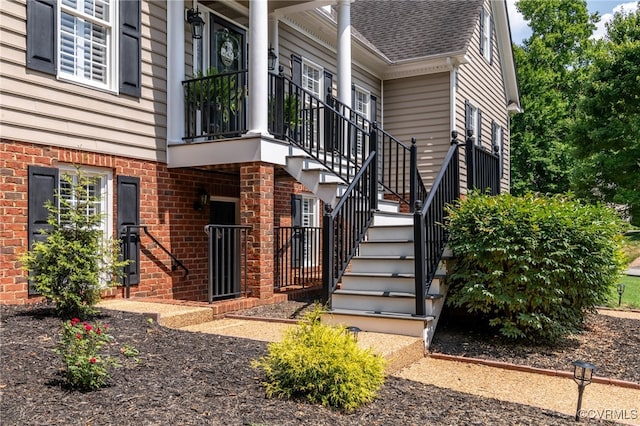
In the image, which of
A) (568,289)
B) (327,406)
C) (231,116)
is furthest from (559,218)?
(231,116)

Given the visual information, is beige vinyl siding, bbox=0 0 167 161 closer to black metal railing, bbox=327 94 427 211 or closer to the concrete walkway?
the concrete walkway

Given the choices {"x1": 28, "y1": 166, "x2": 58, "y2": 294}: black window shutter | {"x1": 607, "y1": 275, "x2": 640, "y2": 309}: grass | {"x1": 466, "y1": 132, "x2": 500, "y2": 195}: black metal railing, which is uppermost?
{"x1": 466, "y1": 132, "x2": 500, "y2": 195}: black metal railing

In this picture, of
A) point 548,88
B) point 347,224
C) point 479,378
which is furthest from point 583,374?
point 548,88

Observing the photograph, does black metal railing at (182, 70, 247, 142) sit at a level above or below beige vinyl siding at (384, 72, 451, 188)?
below

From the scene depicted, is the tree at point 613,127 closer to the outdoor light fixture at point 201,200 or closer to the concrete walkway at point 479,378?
the outdoor light fixture at point 201,200

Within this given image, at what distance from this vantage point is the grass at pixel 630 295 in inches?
341

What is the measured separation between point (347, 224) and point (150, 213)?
288cm

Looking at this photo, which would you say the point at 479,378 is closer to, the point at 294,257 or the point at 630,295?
the point at 294,257

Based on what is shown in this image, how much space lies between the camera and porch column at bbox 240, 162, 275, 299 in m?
7.18

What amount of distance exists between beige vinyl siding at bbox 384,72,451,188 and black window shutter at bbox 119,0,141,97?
27.1ft

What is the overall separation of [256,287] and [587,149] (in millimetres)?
15574

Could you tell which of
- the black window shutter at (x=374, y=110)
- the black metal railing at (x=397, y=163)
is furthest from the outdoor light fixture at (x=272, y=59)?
the black window shutter at (x=374, y=110)

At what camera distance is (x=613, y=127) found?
17.2m

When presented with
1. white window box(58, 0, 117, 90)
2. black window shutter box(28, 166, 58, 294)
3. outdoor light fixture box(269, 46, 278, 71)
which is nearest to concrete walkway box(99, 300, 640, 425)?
black window shutter box(28, 166, 58, 294)
